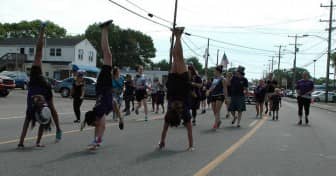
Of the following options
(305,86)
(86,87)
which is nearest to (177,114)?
(305,86)

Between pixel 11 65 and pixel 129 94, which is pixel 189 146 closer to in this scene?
pixel 129 94

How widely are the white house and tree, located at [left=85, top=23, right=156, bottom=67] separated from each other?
3105 cm

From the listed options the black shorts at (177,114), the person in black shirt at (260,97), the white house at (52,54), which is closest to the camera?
the black shorts at (177,114)

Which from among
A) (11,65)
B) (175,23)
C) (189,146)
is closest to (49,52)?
(11,65)

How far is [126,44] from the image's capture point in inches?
4092

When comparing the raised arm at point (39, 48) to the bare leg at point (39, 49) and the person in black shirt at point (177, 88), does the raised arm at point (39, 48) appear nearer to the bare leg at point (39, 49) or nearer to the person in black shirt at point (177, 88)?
the bare leg at point (39, 49)

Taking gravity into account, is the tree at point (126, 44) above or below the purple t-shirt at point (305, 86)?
above

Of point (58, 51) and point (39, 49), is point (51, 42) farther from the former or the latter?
point (39, 49)

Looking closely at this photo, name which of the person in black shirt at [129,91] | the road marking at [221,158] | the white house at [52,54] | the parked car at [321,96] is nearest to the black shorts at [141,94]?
the person in black shirt at [129,91]

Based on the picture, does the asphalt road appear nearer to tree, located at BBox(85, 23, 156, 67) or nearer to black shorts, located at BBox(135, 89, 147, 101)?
black shorts, located at BBox(135, 89, 147, 101)

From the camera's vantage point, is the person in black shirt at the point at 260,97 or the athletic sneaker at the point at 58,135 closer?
the athletic sneaker at the point at 58,135

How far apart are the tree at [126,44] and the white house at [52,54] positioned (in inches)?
1222

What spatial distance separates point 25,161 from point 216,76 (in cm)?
724

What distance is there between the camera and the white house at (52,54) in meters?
63.3
